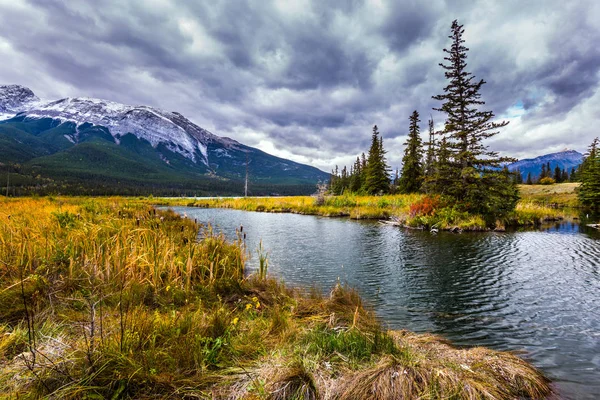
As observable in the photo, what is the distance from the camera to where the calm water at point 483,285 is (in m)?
4.62

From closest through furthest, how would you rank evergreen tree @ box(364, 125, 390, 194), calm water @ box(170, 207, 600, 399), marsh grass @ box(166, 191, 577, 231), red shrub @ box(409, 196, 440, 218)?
calm water @ box(170, 207, 600, 399) < marsh grass @ box(166, 191, 577, 231) < red shrub @ box(409, 196, 440, 218) < evergreen tree @ box(364, 125, 390, 194)

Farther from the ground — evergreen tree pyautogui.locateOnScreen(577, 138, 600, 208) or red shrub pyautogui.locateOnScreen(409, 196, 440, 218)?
evergreen tree pyautogui.locateOnScreen(577, 138, 600, 208)

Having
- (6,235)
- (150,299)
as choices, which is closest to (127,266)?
(150,299)

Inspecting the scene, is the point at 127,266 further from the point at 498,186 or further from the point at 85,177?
the point at 85,177

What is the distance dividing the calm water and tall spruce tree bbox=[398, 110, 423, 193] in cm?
2662

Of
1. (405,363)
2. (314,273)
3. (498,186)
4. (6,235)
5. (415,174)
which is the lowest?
(314,273)

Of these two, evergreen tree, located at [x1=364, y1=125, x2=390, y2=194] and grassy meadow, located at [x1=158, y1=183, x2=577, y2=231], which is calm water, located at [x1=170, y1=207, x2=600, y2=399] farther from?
evergreen tree, located at [x1=364, y1=125, x2=390, y2=194]

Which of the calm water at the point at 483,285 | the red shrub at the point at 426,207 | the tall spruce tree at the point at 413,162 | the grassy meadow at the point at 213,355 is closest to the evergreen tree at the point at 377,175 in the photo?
the tall spruce tree at the point at 413,162

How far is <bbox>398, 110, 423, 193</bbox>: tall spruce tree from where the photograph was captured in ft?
135

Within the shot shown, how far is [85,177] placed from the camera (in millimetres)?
138625

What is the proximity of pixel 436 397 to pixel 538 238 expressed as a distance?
17076 millimetres

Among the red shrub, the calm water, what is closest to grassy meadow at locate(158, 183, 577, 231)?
the red shrub

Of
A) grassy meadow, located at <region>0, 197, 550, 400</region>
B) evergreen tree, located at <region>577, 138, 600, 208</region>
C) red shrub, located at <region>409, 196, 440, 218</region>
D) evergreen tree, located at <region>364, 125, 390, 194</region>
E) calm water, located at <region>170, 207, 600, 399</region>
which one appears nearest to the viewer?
grassy meadow, located at <region>0, 197, 550, 400</region>

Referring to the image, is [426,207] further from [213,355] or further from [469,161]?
[213,355]
